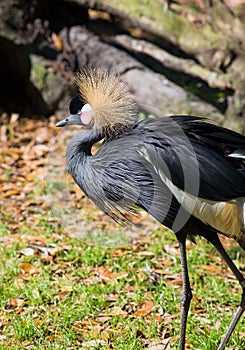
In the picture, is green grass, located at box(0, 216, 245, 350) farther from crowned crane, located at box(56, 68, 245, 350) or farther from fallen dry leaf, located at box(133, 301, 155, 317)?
crowned crane, located at box(56, 68, 245, 350)

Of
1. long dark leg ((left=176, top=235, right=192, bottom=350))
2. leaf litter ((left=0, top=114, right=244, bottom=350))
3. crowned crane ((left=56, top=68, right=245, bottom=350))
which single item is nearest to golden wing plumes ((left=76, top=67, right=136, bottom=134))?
crowned crane ((left=56, top=68, right=245, bottom=350))

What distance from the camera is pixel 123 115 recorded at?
9.84 feet

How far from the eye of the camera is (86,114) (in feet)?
10.3

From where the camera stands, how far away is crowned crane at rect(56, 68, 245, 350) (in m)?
2.76

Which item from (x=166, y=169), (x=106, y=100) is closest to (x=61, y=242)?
(x=106, y=100)

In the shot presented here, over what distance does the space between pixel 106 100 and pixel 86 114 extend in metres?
0.15

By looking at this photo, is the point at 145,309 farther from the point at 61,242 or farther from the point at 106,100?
the point at 106,100

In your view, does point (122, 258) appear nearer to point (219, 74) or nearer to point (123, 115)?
point (123, 115)

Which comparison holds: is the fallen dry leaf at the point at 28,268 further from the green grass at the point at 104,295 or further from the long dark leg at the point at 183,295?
the long dark leg at the point at 183,295

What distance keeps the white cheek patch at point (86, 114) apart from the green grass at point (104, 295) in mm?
1101

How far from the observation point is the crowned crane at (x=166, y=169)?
2758 millimetres

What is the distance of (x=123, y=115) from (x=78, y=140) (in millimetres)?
262

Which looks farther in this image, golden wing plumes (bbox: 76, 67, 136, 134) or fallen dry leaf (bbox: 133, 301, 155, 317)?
fallen dry leaf (bbox: 133, 301, 155, 317)

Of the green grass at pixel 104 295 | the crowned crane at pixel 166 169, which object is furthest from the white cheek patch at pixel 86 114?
the green grass at pixel 104 295
